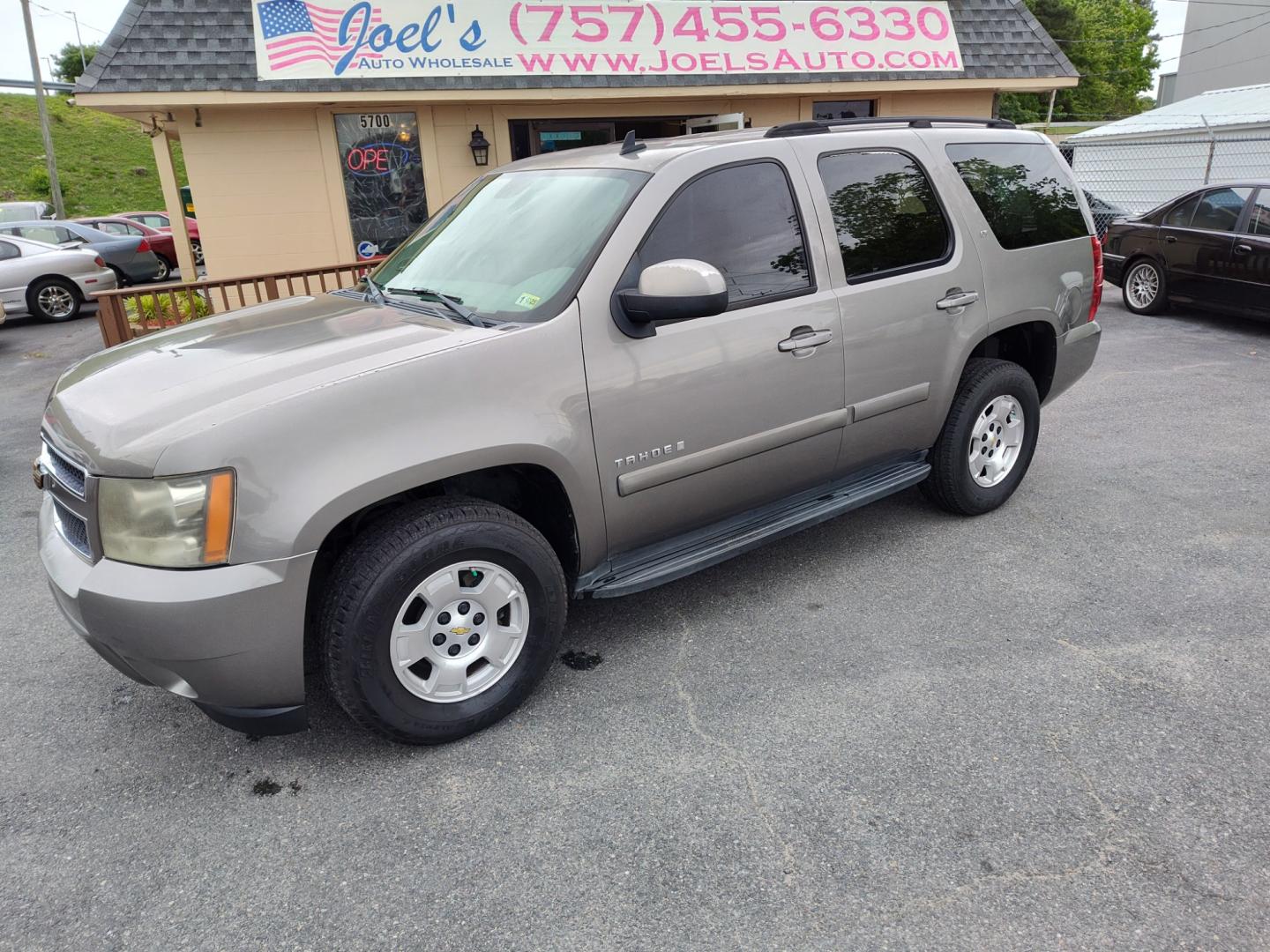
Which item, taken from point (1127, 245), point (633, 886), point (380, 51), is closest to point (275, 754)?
point (633, 886)

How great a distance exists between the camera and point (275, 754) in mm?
3000

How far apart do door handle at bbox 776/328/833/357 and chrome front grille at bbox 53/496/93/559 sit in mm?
2487

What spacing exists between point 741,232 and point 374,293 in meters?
1.59

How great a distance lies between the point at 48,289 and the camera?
1330 centimetres

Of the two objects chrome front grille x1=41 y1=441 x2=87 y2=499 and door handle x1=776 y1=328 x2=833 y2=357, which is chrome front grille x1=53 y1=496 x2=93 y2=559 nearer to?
chrome front grille x1=41 y1=441 x2=87 y2=499

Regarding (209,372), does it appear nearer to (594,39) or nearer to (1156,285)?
(594,39)

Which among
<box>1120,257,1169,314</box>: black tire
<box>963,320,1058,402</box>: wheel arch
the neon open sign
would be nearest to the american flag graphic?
the neon open sign

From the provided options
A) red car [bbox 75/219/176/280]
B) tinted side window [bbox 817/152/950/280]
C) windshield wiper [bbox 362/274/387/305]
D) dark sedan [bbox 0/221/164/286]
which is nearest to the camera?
windshield wiper [bbox 362/274/387/305]

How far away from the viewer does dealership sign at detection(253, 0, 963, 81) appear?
916 cm

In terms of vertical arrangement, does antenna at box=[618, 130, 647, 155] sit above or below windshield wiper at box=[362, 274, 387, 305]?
above

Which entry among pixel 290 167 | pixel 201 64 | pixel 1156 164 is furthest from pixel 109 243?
pixel 1156 164

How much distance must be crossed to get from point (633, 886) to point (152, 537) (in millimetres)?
1663

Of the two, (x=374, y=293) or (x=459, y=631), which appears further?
(x=374, y=293)

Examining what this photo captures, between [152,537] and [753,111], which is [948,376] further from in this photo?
[753,111]
